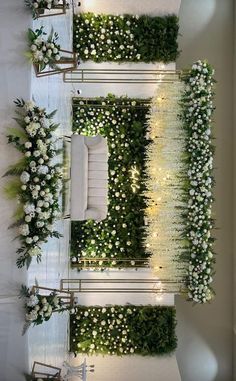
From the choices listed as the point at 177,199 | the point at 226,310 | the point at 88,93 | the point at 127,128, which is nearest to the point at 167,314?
the point at 226,310

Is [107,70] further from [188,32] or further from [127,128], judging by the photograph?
[188,32]

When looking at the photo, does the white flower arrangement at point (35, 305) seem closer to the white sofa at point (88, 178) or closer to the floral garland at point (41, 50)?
the white sofa at point (88, 178)

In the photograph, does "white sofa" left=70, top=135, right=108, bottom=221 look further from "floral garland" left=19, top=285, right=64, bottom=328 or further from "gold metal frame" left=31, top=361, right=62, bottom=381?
"gold metal frame" left=31, top=361, right=62, bottom=381

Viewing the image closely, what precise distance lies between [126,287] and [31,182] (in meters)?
2.82

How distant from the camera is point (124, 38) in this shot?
734 cm

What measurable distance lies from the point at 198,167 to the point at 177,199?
0.54m

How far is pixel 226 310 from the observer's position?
7.77 meters

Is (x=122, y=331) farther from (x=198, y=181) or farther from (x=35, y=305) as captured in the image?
(x=198, y=181)

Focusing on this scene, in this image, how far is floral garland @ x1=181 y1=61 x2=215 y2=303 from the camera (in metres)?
6.93

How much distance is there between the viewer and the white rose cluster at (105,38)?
731 cm

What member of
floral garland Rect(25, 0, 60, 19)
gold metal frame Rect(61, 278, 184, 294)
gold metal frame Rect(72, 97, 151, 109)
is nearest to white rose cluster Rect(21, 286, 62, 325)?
gold metal frame Rect(61, 278, 184, 294)

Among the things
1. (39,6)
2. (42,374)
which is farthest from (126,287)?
(39,6)

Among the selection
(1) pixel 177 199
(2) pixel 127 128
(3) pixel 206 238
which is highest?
(2) pixel 127 128

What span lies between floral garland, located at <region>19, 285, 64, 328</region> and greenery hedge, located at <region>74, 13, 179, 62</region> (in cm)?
376
